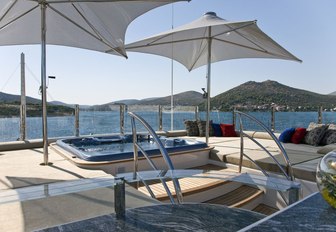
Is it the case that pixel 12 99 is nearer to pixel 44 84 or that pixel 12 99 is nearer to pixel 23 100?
pixel 23 100

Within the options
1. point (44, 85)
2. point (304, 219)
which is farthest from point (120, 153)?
point (304, 219)

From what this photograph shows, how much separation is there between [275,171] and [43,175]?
Answer: 299cm

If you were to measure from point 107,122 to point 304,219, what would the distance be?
21.4 feet

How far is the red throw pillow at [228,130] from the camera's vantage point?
7.11m

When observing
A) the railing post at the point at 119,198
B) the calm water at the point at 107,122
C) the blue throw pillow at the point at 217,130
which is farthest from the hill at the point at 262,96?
the railing post at the point at 119,198

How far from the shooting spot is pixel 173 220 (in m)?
1.31

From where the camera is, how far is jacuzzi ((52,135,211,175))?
386 cm

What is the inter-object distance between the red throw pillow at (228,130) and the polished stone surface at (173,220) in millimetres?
5725

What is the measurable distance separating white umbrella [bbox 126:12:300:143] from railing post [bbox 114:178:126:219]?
3653 millimetres

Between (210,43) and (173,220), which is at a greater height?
(210,43)

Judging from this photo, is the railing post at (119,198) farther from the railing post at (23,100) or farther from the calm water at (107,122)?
the railing post at (23,100)

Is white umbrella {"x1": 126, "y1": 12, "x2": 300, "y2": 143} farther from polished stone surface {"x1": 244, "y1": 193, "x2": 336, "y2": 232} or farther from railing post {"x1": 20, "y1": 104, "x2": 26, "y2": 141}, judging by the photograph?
polished stone surface {"x1": 244, "y1": 193, "x2": 336, "y2": 232}

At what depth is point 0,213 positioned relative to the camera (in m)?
2.02

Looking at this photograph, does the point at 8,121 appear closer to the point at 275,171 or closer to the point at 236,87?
the point at 275,171
